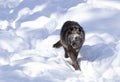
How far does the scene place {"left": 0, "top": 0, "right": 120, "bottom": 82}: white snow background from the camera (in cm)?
705

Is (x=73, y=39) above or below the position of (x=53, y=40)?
above

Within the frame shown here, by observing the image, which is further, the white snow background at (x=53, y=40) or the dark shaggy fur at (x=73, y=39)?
the dark shaggy fur at (x=73, y=39)

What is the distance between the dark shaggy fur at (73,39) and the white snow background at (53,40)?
14 centimetres

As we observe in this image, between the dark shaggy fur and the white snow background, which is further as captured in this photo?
the dark shaggy fur

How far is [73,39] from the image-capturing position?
7.41 m

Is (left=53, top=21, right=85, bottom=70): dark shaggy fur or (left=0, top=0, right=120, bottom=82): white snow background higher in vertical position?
(left=53, top=21, right=85, bottom=70): dark shaggy fur

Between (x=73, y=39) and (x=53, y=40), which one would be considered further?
(x=53, y=40)

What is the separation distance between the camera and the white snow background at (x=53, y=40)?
705 centimetres

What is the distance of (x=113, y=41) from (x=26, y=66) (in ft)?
5.69

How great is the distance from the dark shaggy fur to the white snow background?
14cm

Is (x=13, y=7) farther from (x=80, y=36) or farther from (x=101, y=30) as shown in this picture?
(x=80, y=36)

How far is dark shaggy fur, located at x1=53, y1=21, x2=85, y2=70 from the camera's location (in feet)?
24.3

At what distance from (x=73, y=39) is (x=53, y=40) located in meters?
1.65

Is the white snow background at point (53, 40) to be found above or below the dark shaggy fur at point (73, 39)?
below
